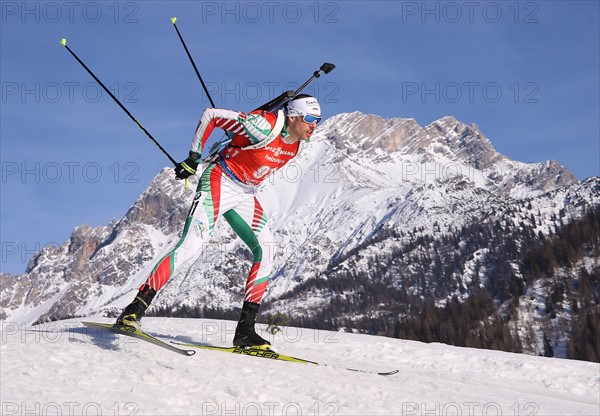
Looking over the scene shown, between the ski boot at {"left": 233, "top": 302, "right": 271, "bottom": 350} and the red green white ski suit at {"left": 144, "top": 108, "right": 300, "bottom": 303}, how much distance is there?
0.52 feet

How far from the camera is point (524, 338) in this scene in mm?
154750

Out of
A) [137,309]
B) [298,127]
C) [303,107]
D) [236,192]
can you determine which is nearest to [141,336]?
[137,309]

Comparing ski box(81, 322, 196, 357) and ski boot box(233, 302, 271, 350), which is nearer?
ski box(81, 322, 196, 357)

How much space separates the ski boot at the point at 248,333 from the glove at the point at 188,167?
2062 mm

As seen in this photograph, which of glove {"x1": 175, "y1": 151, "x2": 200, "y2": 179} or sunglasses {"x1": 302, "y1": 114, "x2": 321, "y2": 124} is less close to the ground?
sunglasses {"x1": 302, "y1": 114, "x2": 321, "y2": 124}

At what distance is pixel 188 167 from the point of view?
838 cm

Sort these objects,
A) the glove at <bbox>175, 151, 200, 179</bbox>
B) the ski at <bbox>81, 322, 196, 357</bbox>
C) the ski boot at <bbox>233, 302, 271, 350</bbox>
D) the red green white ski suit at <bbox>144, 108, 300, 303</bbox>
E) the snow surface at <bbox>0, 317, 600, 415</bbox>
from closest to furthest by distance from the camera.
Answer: the snow surface at <bbox>0, 317, 600, 415</bbox>, the ski at <bbox>81, 322, 196, 357</bbox>, the glove at <bbox>175, 151, 200, 179</bbox>, the red green white ski suit at <bbox>144, 108, 300, 303</bbox>, the ski boot at <bbox>233, 302, 271, 350</bbox>

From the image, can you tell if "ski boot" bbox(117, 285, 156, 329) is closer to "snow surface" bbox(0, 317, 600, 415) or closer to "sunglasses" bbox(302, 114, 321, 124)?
"snow surface" bbox(0, 317, 600, 415)

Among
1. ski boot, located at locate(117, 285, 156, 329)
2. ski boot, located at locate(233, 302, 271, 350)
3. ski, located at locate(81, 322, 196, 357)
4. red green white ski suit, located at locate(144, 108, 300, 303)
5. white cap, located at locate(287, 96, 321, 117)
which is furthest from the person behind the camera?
ski boot, located at locate(233, 302, 271, 350)

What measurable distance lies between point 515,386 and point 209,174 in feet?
16.8

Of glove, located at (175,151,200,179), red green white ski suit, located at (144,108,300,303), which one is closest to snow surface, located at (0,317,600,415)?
red green white ski suit, located at (144,108,300,303)

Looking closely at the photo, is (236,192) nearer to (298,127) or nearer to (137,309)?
(298,127)

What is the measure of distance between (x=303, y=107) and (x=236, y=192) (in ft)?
4.72

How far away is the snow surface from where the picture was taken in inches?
236
